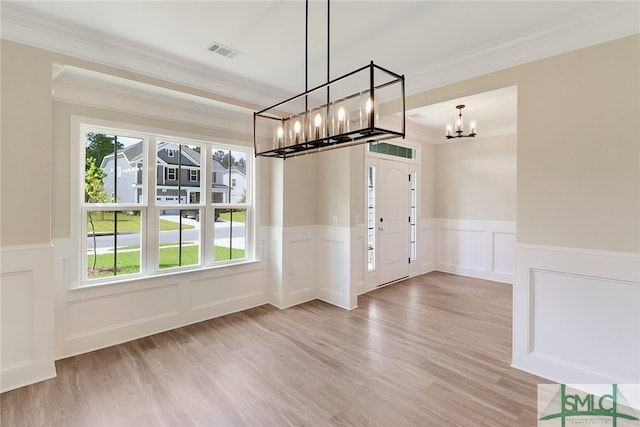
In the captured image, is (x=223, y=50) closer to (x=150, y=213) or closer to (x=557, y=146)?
(x=150, y=213)

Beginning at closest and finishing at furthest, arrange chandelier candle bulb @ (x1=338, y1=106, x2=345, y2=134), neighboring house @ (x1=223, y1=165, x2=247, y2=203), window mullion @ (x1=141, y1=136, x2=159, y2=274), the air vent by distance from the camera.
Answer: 1. chandelier candle bulb @ (x1=338, y1=106, x2=345, y2=134)
2. the air vent
3. window mullion @ (x1=141, y1=136, x2=159, y2=274)
4. neighboring house @ (x1=223, y1=165, x2=247, y2=203)

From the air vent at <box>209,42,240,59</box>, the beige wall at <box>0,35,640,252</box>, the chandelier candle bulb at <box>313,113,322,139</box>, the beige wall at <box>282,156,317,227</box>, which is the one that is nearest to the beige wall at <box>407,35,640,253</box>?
the beige wall at <box>0,35,640,252</box>

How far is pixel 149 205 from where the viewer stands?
342cm

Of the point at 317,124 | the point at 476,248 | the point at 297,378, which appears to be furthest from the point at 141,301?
the point at 476,248

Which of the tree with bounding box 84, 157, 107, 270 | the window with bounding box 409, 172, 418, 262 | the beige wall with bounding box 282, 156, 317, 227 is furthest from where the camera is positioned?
the window with bounding box 409, 172, 418, 262

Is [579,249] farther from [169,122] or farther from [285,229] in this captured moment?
[169,122]

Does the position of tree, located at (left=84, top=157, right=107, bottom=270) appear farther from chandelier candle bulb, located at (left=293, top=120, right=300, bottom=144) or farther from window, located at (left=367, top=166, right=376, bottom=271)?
window, located at (left=367, top=166, right=376, bottom=271)

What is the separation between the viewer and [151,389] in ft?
7.82

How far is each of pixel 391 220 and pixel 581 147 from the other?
328cm

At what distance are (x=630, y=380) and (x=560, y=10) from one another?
2.69 m

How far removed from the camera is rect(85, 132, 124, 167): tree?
3.06 metres

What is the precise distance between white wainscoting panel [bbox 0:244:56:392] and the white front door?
4178 millimetres

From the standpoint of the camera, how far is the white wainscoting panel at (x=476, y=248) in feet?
18.0

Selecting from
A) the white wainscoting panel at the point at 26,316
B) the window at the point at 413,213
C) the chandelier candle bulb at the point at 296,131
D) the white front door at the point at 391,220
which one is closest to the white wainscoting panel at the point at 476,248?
the window at the point at 413,213
